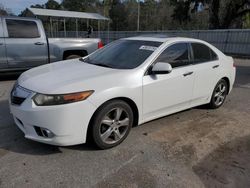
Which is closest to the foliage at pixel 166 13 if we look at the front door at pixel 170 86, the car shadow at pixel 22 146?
the front door at pixel 170 86

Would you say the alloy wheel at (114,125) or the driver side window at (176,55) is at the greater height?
the driver side window at (176,55)

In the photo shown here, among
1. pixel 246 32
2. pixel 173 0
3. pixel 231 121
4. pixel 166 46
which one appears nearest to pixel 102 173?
pixel 166 46

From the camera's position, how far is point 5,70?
747cm

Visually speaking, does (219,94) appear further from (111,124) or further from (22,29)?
(22,29)

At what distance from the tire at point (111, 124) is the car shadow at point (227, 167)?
3.65 ft

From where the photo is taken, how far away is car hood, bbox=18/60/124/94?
323cm

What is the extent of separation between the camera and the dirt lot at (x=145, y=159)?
2.95m

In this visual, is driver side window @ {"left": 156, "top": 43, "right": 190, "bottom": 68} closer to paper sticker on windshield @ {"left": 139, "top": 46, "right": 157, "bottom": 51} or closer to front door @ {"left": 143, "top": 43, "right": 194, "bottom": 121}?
front door @ {"left": 143, "top": 43, "right": 194, "bottom": 121}

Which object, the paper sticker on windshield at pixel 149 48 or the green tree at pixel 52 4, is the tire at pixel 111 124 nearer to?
the paper sticker on windshield at pixel 149 48

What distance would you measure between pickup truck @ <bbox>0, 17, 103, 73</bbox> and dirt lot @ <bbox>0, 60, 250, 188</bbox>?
10.9 feet

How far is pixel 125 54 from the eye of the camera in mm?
4320

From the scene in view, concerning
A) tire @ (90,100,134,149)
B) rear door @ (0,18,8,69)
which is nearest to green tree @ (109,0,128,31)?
rear door @ (0,18,8,69)

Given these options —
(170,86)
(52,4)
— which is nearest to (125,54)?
(170,86)

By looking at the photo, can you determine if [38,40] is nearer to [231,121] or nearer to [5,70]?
[5,70]
